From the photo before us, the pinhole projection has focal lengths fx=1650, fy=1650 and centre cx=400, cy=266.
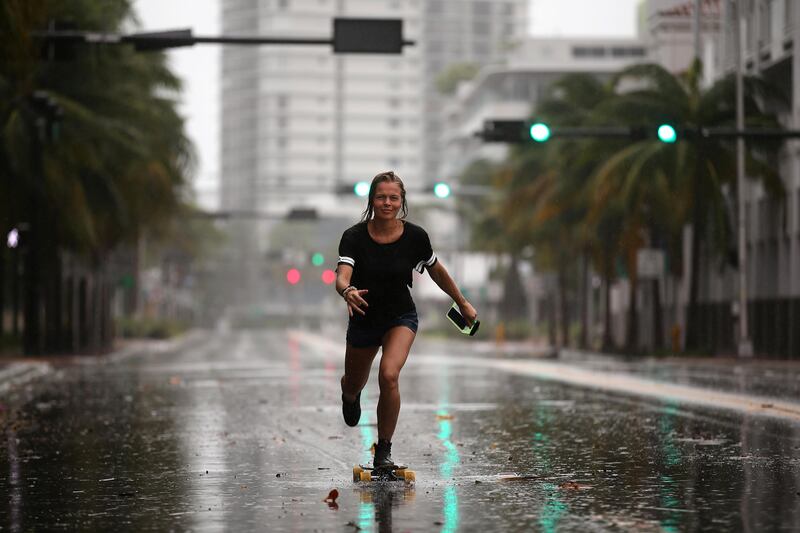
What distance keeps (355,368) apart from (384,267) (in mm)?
762

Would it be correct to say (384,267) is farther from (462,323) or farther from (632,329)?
(632,329)

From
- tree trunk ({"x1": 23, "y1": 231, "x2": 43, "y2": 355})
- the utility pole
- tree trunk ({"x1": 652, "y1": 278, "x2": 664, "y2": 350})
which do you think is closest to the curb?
tree trunk ({"x1": 23, "y1": 231, "x2": 43, "y2": 355})

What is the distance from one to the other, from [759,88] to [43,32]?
27860 millimetres

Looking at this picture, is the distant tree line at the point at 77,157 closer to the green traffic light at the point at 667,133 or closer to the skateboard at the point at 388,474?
the green traffic light at the point at 667,133

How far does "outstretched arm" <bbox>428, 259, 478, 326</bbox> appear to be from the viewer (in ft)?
36.0

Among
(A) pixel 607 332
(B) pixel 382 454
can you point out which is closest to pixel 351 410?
(B) pixel 382 454

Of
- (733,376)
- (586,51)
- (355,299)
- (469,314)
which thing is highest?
(586,51)

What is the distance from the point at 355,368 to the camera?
11.2 metres

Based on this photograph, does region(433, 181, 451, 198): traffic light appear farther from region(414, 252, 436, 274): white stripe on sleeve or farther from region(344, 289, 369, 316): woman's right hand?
region(344, 289, 369, 316): woman's right hand

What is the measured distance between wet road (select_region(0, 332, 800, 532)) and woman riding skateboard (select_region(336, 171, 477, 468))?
2.12ft

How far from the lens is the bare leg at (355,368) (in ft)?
36.5

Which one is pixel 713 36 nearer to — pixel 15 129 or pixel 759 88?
pixel 759 88

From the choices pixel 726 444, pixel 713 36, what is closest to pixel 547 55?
pixel 713 36

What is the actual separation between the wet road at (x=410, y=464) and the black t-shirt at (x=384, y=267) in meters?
1.18
